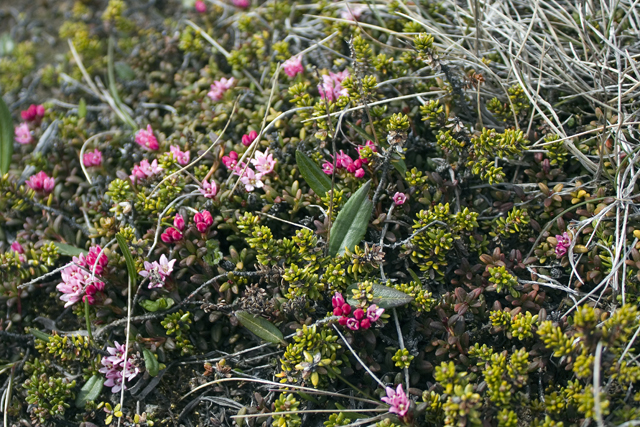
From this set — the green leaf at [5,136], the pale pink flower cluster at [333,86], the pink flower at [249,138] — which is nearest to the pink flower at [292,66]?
the pale pink flower cluster at [333,86]

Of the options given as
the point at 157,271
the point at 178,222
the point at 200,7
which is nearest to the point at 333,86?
the point at 178,222

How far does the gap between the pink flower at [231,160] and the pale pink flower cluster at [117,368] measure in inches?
47.0

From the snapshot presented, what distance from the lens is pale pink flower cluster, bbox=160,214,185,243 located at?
2875 mm

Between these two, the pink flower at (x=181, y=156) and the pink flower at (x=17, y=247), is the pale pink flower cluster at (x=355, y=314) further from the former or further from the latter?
the pink flower at (x=17, y=247)

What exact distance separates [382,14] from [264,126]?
4.15 feet

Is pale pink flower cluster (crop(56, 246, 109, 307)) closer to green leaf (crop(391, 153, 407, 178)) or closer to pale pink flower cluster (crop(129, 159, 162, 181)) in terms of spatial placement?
pale pink flower cluster (crop(129, 159, 162, 181))

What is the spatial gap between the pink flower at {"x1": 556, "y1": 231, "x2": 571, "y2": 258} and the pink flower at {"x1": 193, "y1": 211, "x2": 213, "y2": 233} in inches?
75.3

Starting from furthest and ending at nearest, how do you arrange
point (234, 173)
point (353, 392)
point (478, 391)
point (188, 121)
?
point (188, 121), point (234, 173), point (353, 392), point (478, 391)

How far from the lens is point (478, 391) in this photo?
242cm

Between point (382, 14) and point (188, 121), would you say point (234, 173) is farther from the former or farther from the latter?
point (382, 14)

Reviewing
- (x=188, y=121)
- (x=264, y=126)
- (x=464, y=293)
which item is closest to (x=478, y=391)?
(x=464, y=293)

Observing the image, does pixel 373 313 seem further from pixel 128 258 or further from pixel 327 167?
pixel 128 258

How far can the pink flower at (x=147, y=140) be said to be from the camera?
11.2 feet

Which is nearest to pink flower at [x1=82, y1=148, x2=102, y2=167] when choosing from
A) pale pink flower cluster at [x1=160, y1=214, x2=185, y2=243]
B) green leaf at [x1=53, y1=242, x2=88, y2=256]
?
green leaf at [x1=53, y1=242, x2=88, y2=256]
